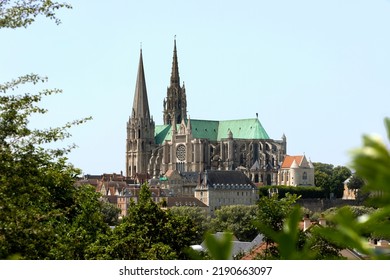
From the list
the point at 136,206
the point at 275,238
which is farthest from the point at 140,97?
the point at 275,238

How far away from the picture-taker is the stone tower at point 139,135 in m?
125

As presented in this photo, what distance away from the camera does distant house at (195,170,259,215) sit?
336ft

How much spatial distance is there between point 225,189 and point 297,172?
12.7m

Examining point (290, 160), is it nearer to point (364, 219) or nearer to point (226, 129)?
point (226, 129)

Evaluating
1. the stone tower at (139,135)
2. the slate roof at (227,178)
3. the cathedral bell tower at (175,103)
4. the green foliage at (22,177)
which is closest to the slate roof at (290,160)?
the slate roof at (227,178)

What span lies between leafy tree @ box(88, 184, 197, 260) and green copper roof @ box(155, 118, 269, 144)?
308 ft

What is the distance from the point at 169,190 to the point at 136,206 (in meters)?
81.0

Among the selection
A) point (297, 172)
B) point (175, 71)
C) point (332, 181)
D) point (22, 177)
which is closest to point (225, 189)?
point (297, 172)

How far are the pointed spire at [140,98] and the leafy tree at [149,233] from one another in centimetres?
9978

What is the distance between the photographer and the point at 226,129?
121m
